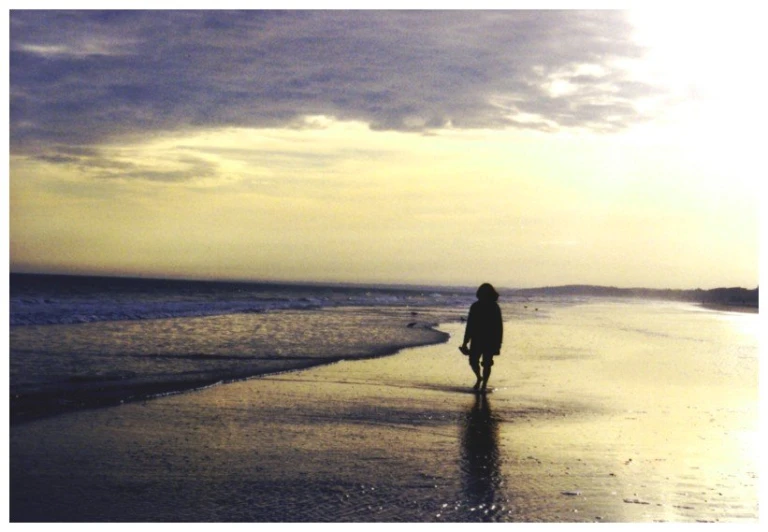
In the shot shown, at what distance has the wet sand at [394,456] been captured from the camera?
5.52 m

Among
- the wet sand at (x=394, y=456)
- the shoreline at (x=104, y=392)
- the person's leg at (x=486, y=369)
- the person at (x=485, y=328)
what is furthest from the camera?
the person at (x=485, y=328)

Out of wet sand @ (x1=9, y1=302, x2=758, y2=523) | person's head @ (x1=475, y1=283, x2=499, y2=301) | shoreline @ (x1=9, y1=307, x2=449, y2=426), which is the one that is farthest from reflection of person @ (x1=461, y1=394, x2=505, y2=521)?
shoreline @ (x1=9, y1=307, x2=449, y2=426)

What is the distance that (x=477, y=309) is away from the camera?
11000 millimetres

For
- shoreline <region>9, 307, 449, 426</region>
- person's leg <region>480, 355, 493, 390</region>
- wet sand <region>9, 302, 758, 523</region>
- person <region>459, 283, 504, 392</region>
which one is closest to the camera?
wet sand <region>9, 302, 758, 523</region>

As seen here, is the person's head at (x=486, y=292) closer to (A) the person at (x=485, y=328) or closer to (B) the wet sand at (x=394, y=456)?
(A) the person at (x=485, y=328)

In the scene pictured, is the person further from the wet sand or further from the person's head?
the wet sand

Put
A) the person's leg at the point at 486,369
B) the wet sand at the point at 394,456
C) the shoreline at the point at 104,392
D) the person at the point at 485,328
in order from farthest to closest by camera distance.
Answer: the person at the point at 485,328, the person's leg at the point at 486,369, the shoreline at the point at 104,392, the wet sand at the point at 394,456

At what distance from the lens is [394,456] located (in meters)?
6.82

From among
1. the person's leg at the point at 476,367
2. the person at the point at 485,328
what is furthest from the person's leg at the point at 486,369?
the person's leg at the point at 476,367

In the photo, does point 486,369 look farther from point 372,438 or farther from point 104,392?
point 104,392

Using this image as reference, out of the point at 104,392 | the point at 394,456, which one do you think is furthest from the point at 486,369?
the point at 104,392

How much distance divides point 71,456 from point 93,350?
8065 millimetres

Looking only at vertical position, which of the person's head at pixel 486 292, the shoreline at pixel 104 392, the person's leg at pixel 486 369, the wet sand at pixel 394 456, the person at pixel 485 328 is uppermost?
the person's head at pixel 486 292

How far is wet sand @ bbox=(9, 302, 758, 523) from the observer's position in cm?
552
